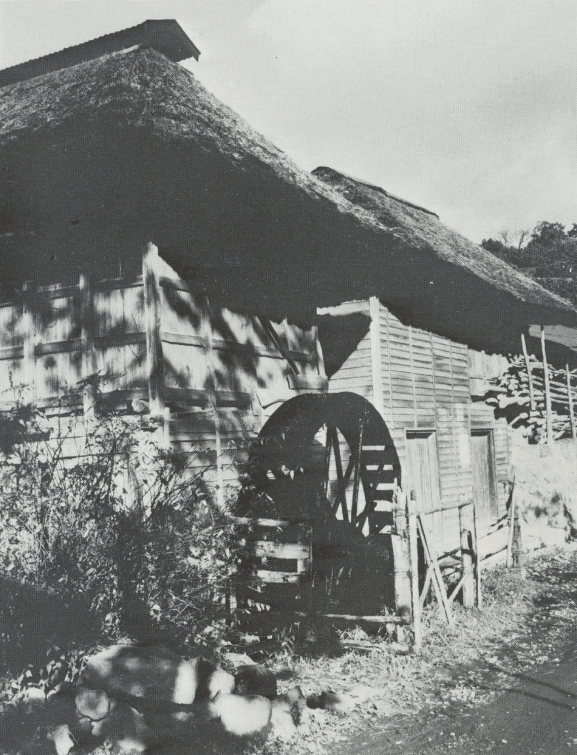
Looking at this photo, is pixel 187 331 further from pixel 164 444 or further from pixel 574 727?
pixel 574 727

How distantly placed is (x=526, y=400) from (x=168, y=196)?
32.1 ft

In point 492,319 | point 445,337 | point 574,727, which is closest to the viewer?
point 574,727

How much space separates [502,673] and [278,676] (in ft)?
6.49

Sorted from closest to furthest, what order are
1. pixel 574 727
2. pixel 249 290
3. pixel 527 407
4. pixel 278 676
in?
1. pixel 574 727
2. pixel 278 676
3. pixel 249 290
4. pixel 527 407

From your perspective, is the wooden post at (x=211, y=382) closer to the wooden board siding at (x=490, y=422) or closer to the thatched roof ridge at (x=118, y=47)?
the thatched roof ridge at (x=118, y=47)

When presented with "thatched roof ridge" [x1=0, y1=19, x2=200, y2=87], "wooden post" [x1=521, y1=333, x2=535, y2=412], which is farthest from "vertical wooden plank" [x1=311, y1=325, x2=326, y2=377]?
"wooden post" [x1=521, y1=333, x2=535, y2=412]

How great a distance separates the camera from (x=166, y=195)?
7.03 m

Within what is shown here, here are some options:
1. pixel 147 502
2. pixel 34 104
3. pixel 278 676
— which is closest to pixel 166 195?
pixel 34 104

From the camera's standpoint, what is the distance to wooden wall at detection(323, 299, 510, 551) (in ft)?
32.7

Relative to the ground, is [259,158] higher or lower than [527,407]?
higher

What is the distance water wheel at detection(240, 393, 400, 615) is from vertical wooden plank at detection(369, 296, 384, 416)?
2.52ft

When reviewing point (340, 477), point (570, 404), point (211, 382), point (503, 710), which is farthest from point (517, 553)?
point (570, 404)

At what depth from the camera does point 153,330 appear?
21.7ft

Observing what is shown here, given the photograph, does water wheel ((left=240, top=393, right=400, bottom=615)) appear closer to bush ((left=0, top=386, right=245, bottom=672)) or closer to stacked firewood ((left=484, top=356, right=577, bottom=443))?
bush ((left=0, top=386, right=245, bottom=672))
